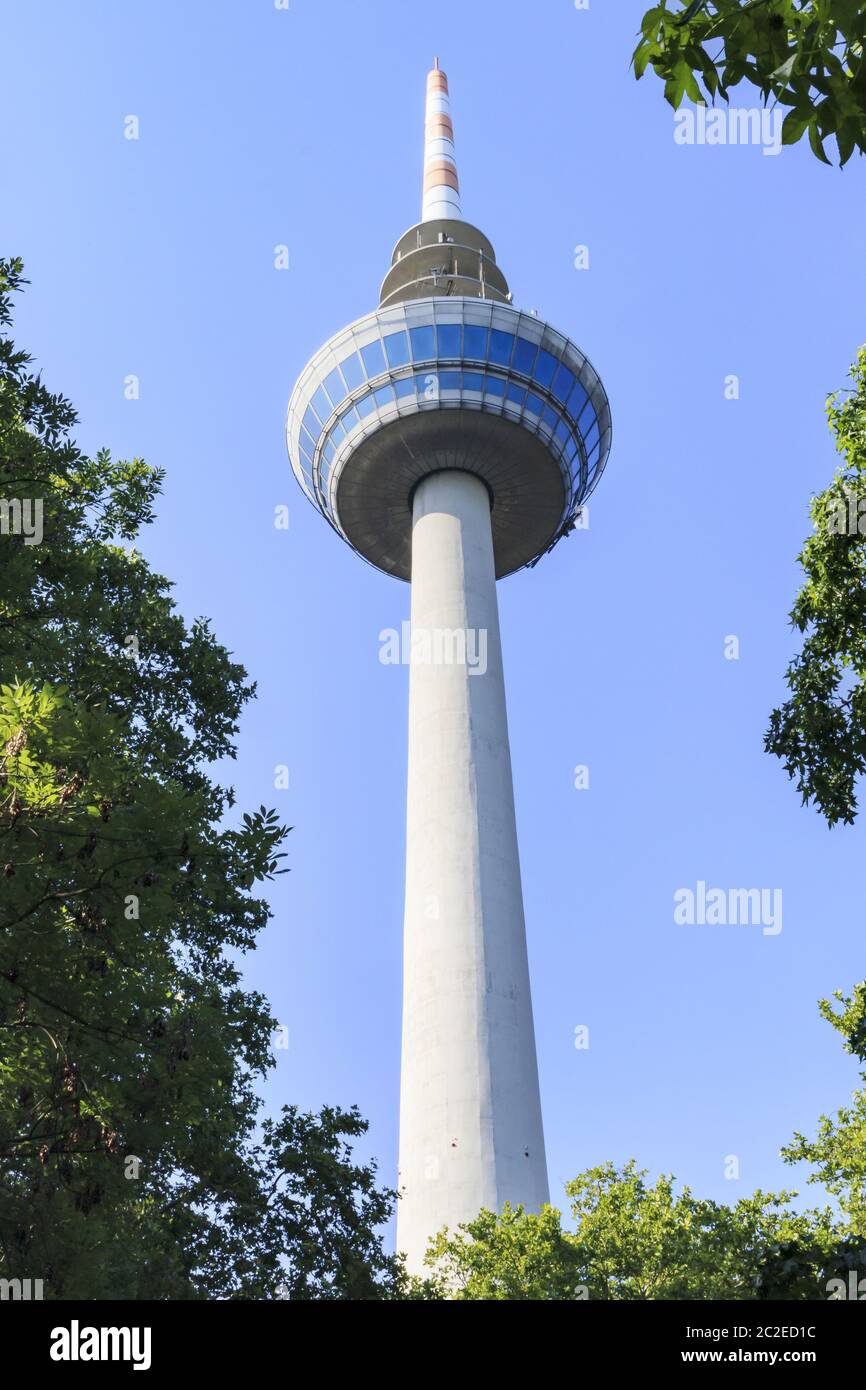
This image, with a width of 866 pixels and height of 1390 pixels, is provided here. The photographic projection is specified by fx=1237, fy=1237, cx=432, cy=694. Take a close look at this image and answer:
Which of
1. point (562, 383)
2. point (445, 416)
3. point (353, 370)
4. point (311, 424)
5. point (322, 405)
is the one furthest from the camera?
point (311, 424)

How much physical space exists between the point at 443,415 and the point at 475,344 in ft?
11.6

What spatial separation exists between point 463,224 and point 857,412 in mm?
53267

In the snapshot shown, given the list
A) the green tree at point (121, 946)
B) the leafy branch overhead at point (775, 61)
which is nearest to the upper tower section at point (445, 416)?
the green tree at point (121, 946)

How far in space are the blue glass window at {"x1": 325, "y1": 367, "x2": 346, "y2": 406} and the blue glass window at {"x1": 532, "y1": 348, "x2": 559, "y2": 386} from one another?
9011mm

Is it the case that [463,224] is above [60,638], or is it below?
above

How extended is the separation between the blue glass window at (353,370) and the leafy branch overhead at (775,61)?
51.1 meters

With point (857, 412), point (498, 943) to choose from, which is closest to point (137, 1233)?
point (857, 412)

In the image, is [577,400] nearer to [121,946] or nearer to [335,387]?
[335,387]

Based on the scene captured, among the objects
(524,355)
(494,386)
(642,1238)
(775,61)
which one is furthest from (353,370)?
(775,61)

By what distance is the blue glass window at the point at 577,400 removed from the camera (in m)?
58.4

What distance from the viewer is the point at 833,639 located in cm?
1673

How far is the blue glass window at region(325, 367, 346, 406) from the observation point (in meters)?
57.8
